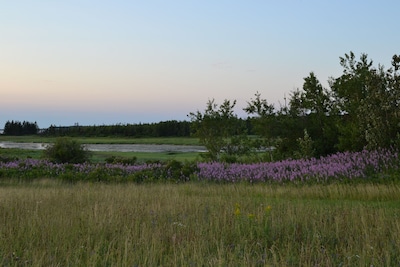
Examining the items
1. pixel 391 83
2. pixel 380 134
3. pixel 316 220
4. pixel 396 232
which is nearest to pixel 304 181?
pixel 380 134

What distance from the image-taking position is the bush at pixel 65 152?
24.6 meters

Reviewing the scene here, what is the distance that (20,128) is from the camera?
146125mm

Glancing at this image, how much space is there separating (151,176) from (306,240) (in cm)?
1111

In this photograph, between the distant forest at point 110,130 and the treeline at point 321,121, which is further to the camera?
the distant forest at point 110,130

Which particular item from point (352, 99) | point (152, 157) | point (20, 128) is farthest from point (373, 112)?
point (20, 128)

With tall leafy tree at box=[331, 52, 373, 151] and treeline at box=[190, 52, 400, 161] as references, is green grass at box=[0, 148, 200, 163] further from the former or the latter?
tall leafy tree at box=[331, 52, 373, 151]

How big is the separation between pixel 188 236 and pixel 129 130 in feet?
396

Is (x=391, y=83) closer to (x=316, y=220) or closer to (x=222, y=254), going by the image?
(x=316, y=220)

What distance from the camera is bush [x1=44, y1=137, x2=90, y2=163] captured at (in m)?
24.6

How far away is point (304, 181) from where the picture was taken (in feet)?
44.2

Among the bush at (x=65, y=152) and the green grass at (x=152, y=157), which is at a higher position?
the bush at (x=65, y=152)

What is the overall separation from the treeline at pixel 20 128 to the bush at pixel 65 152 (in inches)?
5053

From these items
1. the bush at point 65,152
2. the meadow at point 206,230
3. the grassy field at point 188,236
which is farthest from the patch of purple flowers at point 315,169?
the bush at point 65,152

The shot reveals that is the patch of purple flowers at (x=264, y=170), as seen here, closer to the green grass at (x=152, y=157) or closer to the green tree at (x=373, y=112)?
the green tree at (x=373, y=112)
